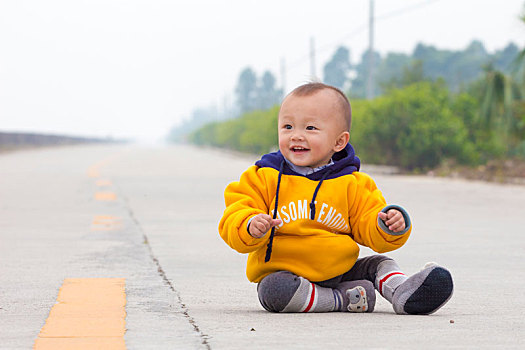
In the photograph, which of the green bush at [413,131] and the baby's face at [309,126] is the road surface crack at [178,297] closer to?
the baby's face at [309,126]

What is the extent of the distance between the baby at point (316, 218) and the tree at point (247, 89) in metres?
129

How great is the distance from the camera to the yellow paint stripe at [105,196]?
12.8 metres

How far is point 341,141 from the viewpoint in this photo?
458cm

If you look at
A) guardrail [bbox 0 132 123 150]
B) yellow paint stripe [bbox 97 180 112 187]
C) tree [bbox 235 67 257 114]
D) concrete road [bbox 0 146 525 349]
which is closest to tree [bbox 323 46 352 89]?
tree [bbox 235 67 257 114]

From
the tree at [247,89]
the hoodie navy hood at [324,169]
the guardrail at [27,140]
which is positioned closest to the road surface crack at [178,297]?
the hoodie navy hood at [324,169]

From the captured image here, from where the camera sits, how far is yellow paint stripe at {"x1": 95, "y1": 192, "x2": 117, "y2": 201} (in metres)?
12.8

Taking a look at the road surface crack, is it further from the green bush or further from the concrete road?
the green bush

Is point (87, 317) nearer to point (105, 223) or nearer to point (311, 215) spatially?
point (311, 215)

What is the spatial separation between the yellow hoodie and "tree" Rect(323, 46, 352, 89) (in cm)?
11882

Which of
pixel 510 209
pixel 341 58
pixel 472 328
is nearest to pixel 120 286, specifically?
pixel 472 328

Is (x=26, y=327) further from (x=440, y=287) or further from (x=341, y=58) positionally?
(x=341, y=58)

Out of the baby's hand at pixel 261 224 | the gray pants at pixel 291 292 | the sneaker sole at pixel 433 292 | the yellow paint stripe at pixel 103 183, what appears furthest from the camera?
the yellow paint stripe at pixel 103 183

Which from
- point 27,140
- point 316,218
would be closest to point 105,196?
point 316,218

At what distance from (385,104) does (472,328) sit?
20.5m
